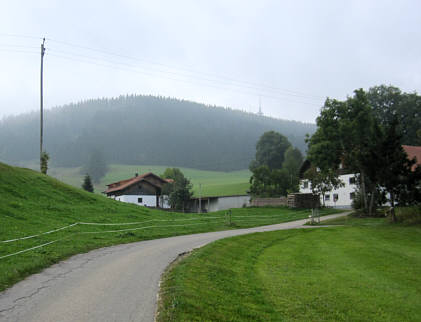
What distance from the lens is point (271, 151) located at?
118062mm

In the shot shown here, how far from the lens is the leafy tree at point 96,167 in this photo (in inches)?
7013

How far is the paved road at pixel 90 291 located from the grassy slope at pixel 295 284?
73 centimetres

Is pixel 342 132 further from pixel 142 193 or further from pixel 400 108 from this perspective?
pixel 142 193

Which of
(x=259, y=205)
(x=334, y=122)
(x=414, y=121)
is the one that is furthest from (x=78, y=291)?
(x=414, y=121)

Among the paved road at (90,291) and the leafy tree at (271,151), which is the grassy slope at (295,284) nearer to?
the paved road at (90,291)

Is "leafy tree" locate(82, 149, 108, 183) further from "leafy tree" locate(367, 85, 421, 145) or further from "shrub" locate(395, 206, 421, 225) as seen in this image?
"shrub" locate(395, 206, 421, 225)

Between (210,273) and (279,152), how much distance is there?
351 ft

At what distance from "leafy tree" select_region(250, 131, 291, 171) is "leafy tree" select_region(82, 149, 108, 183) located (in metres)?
83.9

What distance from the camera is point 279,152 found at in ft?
389

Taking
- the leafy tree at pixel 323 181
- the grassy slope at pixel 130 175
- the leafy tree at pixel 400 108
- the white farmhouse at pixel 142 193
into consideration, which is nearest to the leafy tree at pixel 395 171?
the leafy tree at pixel 323 181

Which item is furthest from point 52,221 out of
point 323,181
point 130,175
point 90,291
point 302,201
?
point 130,175

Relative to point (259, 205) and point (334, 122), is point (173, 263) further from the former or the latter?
point (259, 205)

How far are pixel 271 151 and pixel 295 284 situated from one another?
348 feet

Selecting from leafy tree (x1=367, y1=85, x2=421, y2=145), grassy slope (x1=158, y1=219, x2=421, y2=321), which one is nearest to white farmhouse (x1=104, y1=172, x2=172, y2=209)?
leafy tree (x1=367, y1=85, x2=421, y2=145)
